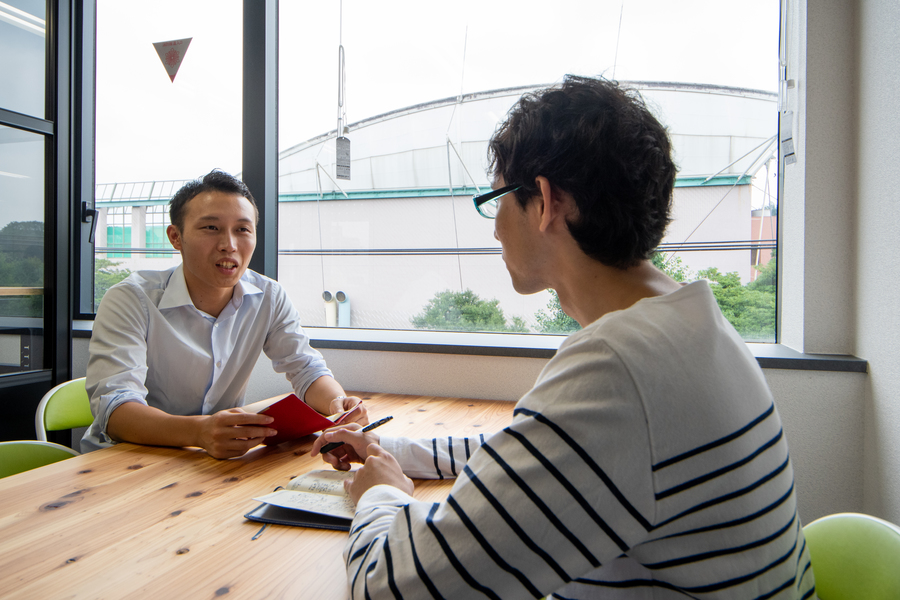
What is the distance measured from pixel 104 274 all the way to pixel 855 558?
3.44 m

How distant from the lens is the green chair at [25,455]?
147 centimetres

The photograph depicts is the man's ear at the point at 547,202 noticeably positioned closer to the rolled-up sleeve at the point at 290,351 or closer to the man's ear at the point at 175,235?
the rolled-up sleeve at the point at 290,351

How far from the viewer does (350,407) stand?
1571 mm

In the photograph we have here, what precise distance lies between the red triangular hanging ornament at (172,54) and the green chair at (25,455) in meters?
1.93

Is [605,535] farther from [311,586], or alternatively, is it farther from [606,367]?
[311,586]

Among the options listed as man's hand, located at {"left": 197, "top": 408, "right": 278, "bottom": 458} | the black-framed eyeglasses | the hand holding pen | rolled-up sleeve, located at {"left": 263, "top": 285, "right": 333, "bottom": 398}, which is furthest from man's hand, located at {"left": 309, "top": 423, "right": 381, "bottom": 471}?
rolled-up sleeve, located at {"left": 263, "top": 285, "right": 333, "bottom": 398}

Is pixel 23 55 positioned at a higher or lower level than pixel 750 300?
higher

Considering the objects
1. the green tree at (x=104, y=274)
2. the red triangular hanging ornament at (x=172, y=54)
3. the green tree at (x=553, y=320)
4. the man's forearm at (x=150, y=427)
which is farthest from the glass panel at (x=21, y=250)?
the green tree at (x=553, y=320)

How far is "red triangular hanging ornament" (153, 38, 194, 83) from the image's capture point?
2676 mm

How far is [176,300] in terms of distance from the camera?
1679mm

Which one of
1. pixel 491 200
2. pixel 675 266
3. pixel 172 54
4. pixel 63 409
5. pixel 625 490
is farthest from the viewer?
pixel 172 54

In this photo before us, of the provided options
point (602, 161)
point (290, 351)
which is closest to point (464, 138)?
point (290, 351)

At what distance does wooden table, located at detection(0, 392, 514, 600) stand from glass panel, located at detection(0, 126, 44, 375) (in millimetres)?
1671

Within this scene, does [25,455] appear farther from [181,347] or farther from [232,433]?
[232,433]
